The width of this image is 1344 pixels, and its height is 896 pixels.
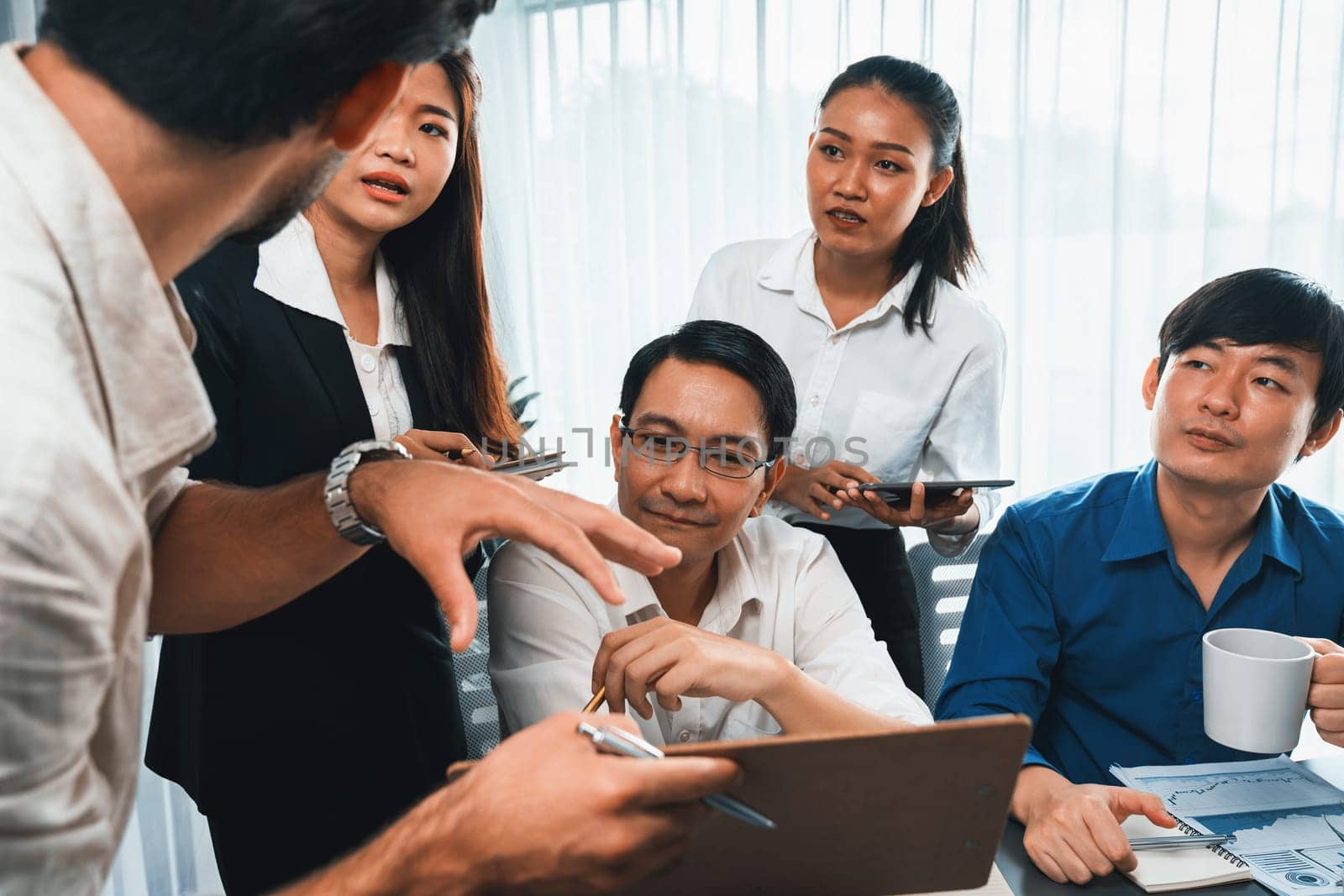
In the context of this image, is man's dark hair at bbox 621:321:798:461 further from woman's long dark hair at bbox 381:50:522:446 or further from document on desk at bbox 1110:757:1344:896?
document on desk at bbox 1110:757:1344:896

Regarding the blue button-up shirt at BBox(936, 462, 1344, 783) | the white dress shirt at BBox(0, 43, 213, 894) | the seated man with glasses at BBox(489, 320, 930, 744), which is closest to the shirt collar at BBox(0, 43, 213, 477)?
the white dress shirt at BBox(0, 43, 213, 894)

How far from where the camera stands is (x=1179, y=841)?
1.09m

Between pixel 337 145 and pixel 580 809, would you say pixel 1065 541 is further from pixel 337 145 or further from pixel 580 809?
pixel 337 145

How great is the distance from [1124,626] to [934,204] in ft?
3.35

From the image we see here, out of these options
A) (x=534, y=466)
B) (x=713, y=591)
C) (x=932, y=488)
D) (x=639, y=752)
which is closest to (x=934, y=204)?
(x=932, y=488)

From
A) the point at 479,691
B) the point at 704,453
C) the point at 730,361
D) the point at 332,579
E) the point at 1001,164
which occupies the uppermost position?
the point at 1001,164

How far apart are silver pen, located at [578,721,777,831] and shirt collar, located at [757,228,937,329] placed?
1507 millimetres

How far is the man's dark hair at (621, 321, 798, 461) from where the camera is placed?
5.28 feet

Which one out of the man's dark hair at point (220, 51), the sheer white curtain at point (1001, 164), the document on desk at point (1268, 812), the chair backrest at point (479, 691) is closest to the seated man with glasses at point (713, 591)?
the chair backrest at point (479, 691)

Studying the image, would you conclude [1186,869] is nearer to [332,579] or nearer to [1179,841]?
[1179,841]

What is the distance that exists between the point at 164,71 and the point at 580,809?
0.54m

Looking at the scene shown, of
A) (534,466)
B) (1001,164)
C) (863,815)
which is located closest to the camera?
(863,815)

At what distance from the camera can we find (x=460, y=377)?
159 cm

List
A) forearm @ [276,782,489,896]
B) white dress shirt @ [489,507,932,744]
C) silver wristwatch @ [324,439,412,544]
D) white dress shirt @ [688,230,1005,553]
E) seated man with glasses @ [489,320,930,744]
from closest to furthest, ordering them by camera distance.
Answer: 1. forearm @ [276,782,489,896]
2. silver wristwatch @ [324,439,412,544]
3. seated man with glasses @ [489,320,930,744]
4. white dress shirt @ [489,507,932,744]
5. white dress shirt @ [688,230,1005,553]
